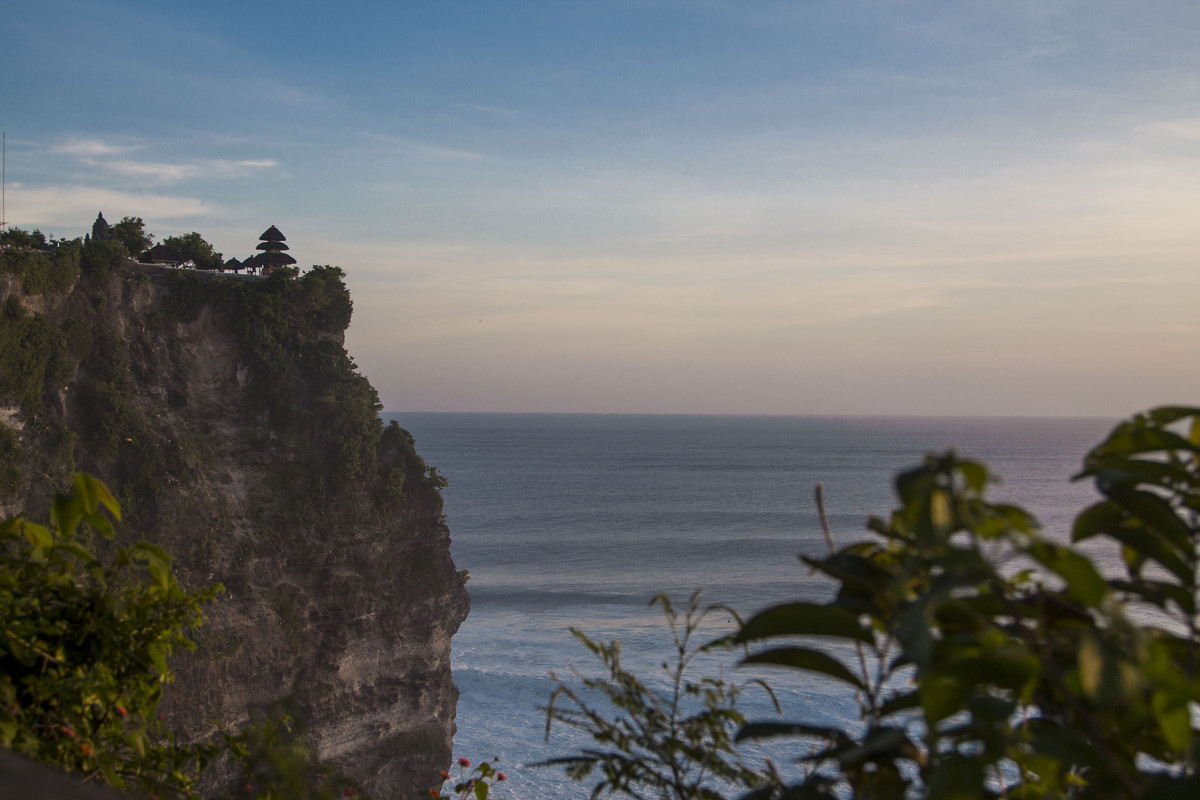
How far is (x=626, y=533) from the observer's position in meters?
68.1

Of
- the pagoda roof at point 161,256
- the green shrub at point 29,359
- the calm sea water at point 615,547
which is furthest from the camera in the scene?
the calm sea water at point 615,547

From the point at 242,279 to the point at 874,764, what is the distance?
1071 inches

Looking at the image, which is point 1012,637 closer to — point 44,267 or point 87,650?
point 87,650

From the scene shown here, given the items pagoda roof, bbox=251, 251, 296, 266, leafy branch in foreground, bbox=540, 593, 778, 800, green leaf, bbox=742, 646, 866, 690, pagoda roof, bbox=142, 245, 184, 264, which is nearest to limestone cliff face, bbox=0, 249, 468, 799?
pagoda roof, bbox=142, 245, 184, 264

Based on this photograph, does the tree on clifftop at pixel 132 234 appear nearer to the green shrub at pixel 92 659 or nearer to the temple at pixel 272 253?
the temple at pixel 272 253

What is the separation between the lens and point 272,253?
2909 cm

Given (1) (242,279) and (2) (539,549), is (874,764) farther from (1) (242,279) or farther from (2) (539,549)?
(2) (539,549)

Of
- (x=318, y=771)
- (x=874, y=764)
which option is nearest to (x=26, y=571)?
(x=318, y=771)

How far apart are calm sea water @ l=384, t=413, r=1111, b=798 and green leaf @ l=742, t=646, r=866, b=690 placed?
38 centimetres

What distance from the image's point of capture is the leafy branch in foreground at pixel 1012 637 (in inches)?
37.9

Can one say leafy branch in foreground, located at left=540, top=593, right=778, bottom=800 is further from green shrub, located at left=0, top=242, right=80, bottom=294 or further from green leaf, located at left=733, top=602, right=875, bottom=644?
green shrub, located at left=0, top=242, right=80, bottom=294

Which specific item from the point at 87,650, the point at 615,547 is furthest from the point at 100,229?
the point at 615,547

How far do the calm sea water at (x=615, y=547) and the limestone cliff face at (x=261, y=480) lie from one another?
439cm

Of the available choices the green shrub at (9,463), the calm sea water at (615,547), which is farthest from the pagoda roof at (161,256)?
the calm sea water at (615,547)
